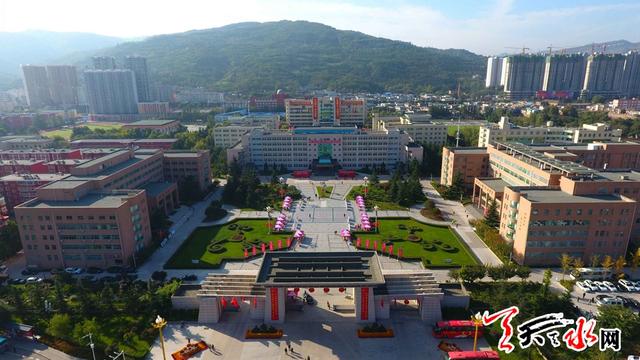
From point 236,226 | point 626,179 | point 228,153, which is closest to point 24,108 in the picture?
point 228,153

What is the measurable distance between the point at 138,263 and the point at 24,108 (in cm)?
17889

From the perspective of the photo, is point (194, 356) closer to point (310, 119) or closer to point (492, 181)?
point (492, 181)

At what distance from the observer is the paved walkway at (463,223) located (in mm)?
41722

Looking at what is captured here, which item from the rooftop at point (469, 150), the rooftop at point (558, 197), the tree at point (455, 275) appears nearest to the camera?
the tree at point (455, 275)

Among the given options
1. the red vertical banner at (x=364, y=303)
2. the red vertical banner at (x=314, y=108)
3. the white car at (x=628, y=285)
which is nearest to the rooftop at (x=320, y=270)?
the red vertical banner at (x=364, y=303)

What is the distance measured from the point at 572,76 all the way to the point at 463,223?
172868mm

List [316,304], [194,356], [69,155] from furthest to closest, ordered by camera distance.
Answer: [69,155]
[316,304]
[194,356]

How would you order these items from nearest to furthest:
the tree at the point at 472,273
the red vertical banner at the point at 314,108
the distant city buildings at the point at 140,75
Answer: the tree at the point at 472,273 < the red vertical banner at the point at 314,108 < the distant city buildings at the point at 140,75

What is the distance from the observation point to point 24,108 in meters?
171

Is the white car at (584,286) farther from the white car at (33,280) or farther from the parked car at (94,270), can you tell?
the white car at (33,280)

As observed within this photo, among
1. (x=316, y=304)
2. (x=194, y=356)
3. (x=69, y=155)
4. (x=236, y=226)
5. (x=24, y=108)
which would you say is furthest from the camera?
(x=24, y=108)

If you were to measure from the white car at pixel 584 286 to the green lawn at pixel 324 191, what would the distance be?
36395 mm

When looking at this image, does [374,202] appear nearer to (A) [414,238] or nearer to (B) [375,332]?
(A) [414,238]

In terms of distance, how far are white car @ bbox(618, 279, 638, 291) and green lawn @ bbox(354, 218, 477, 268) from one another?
1271 cm
